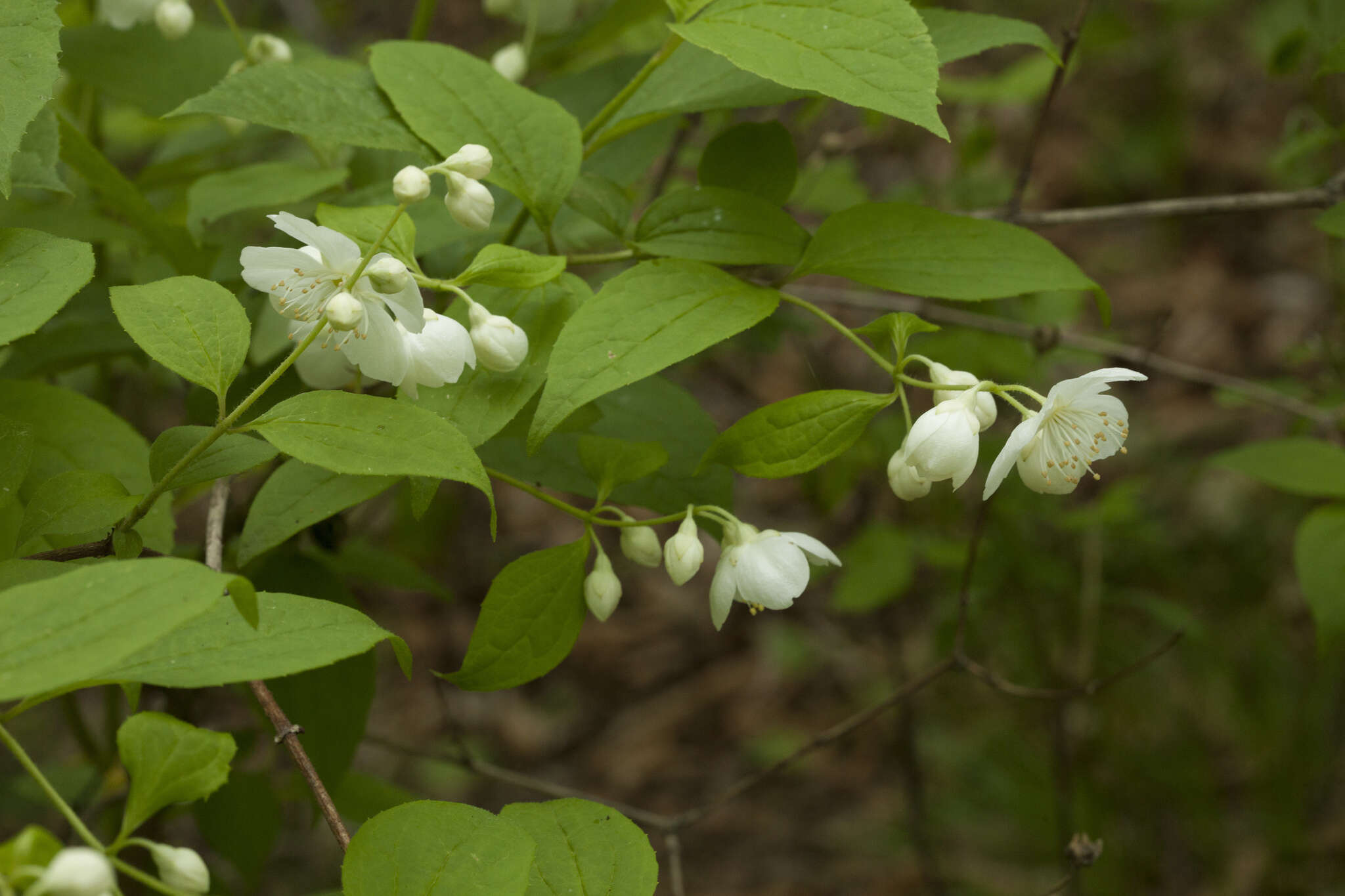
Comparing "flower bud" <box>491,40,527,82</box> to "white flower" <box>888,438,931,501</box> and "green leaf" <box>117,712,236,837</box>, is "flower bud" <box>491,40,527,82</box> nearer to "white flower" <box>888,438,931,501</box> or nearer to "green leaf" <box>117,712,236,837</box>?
"white flower" <box>888,438,931,501</box>

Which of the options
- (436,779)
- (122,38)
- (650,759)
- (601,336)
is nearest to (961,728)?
(650,759)

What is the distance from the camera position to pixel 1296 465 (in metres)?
1.96

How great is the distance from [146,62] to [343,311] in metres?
1.17

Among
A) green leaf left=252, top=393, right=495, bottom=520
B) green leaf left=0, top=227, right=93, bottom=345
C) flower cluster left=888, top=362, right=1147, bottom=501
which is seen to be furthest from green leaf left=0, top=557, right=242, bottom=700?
flower cluster left=888, top=362, right=1147, bottom=501

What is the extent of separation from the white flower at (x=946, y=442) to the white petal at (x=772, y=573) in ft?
0.70

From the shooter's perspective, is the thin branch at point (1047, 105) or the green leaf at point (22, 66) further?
the thin branch at point (1047, 105)

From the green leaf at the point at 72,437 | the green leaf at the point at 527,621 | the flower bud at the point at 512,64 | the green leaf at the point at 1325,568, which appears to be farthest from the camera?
the flower bud at the point at 512,64

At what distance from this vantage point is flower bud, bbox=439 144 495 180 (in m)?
1.24

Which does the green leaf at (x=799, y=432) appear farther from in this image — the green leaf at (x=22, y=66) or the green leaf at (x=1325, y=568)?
the green leaf at (x=1325, y=568)

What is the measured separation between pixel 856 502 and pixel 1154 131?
3.22 metres

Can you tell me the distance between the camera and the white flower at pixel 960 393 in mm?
1259

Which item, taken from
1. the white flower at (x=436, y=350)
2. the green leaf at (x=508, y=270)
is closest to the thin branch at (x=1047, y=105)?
the green leaf at (x=508, y=270)

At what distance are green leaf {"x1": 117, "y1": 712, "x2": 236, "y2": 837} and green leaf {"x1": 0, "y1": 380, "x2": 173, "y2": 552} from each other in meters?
0.54

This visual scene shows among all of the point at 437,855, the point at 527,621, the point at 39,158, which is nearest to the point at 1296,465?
the point at 527,621
